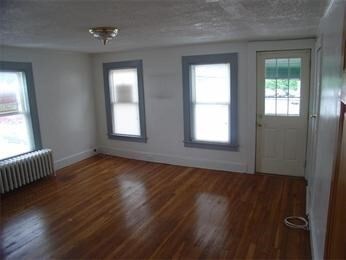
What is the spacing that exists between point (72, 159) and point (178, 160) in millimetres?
2258

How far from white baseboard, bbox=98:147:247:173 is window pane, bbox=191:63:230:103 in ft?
3.81

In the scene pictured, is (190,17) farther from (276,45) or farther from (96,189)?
(96,189)

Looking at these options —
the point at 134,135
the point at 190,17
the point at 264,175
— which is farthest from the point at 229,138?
the point at 190,17

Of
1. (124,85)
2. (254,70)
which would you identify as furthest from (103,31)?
(124,85)

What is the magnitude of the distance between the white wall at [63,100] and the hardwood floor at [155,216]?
2.67 feet

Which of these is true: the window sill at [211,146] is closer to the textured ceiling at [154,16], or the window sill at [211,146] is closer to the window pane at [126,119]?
the window pane at [126,119]

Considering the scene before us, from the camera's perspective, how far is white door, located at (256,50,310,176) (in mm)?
4246

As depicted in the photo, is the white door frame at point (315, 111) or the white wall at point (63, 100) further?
the white wall at point (63, 100)

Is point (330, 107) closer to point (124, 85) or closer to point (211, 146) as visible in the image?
point (211, 146)

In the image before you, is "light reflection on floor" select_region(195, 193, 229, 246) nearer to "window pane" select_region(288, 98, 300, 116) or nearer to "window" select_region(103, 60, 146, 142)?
"window pane" select_region(288, 98, 300, 116)

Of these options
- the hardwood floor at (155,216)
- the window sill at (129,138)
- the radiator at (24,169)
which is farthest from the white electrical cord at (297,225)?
the radiator at (24,169)

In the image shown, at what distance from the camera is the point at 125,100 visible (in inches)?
229

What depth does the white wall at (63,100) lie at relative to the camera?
4.85 m

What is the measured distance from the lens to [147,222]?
128 inches
